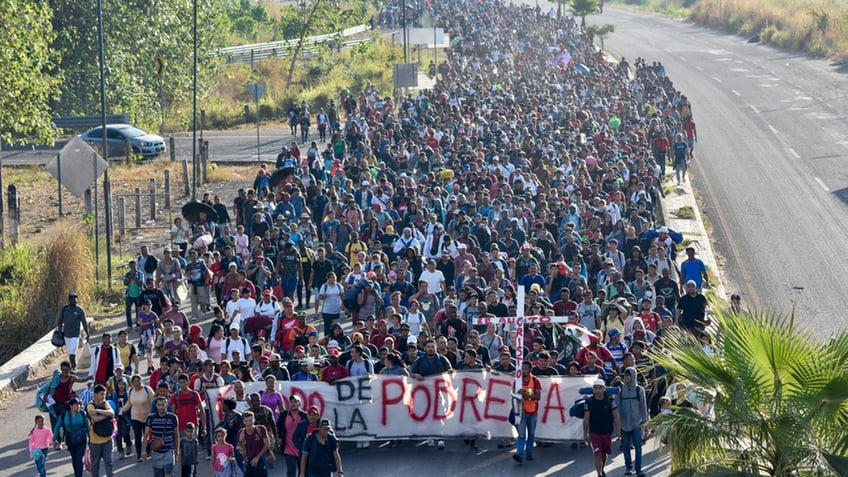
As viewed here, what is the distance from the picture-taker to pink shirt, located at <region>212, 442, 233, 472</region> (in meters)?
14.3

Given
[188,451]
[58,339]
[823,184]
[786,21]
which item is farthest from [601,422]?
[786,21]

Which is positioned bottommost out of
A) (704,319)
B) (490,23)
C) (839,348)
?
(704,319)

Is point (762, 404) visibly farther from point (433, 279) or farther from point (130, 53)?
point (130, 53)

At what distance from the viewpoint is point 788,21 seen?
72.5 metres

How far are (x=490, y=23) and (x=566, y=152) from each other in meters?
38.9


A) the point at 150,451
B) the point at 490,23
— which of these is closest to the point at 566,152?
the point at 150,451

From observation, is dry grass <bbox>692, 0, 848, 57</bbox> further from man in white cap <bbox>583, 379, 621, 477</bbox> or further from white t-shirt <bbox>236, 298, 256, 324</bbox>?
man in white cap <bbox>583, 379, 621, 477</bbox>

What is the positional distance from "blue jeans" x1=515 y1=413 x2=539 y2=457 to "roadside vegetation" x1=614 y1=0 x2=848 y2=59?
5095cm

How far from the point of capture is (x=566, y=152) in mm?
29750

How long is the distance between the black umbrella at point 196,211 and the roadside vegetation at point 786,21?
145 ft

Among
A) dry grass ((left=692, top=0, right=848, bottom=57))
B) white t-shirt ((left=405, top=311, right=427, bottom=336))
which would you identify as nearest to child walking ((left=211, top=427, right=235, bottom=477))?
white t-shirt ((left=405, top=311, right=427, bottom=336))

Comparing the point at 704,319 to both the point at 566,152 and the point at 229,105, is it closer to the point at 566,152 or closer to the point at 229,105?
the point at 566,152

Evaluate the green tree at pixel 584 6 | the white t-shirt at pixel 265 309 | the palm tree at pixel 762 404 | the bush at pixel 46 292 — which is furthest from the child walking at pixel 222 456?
the green tree at pixel 584 6

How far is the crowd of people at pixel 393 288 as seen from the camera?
1528 centimetres
